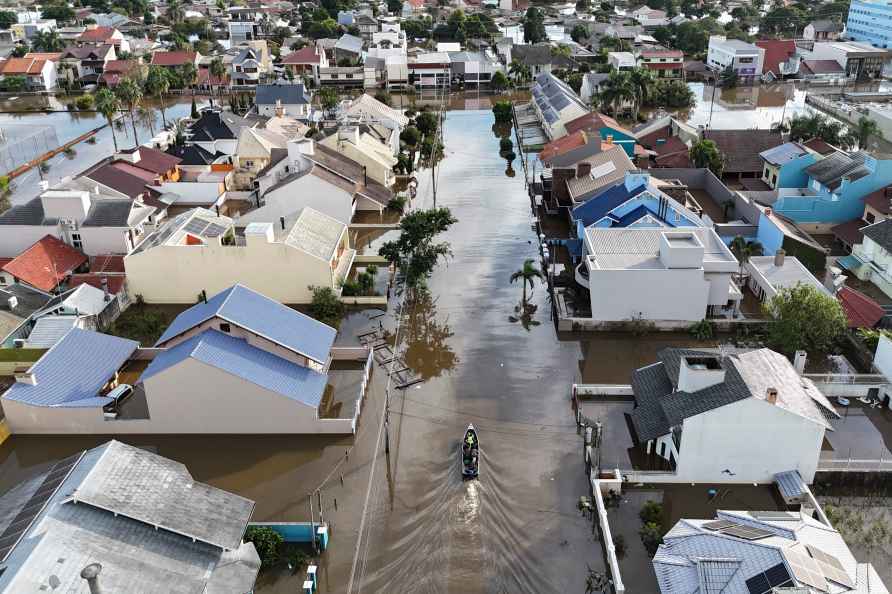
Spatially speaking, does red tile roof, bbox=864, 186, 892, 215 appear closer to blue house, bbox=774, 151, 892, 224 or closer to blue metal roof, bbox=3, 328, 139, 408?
blue house, bbox=774, 151, 892, 224

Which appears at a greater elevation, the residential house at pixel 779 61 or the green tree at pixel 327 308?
the residential house at pixel 779 61

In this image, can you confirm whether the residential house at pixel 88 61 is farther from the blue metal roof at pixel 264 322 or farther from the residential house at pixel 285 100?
the blue metal roof at pixel 264 322

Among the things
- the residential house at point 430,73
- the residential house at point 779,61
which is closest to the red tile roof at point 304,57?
the residential house at point 430,73

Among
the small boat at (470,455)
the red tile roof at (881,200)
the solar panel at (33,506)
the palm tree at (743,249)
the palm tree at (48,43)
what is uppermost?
the palm tree at (48,43)

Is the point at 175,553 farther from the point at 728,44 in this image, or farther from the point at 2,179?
the point at 728,44

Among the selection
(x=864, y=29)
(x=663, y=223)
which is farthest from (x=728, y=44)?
(x=663, y=223)

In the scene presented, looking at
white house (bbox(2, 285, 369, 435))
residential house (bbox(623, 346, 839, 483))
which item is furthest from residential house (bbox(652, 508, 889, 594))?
white house (bbox(2, 285, 369, 435))
